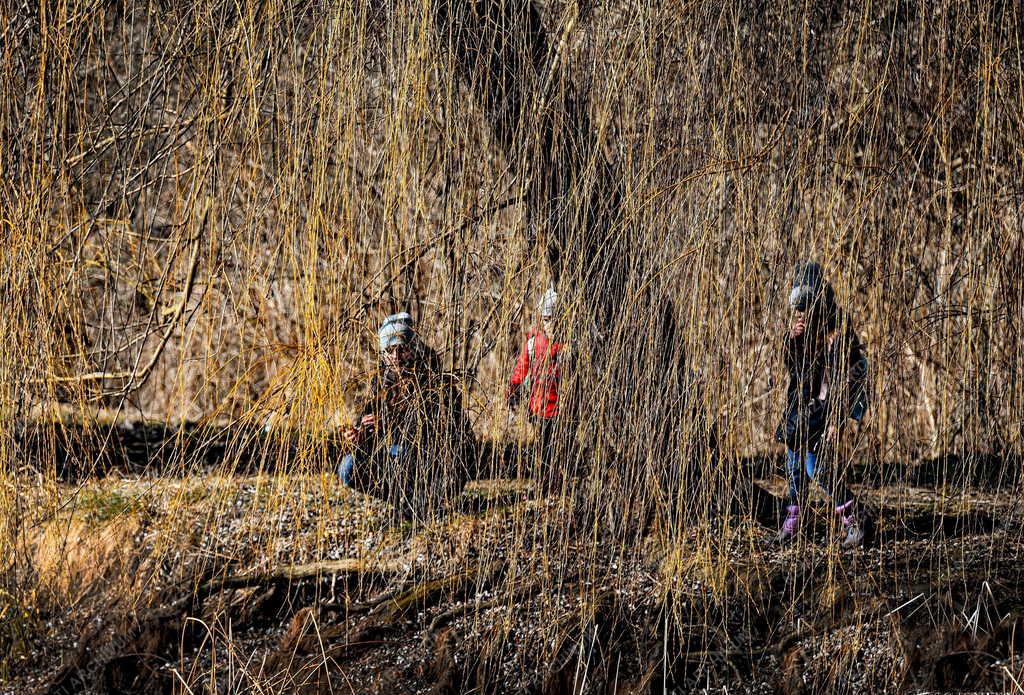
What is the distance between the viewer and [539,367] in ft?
6.98

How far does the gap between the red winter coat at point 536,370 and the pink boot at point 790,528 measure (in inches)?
37.4

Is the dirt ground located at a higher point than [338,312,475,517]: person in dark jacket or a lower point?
lower

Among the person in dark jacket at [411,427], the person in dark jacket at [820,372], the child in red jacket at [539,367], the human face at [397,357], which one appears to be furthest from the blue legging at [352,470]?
the person in dark jacket at [820,372]

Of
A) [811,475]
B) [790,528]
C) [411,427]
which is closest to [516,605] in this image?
[411,427]

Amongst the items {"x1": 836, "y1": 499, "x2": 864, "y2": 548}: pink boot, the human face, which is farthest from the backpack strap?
{"x1": 836, "y1": 499, "x2": 864, "y2": 548}: pink boot

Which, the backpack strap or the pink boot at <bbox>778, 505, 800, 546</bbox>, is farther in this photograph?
the pink boot at <bbox>778, 505, 800, 546</bbox>

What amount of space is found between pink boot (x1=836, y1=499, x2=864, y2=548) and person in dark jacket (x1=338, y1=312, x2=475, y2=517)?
1.09 metres

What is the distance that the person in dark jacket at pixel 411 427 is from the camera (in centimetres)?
216

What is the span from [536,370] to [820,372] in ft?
2.38

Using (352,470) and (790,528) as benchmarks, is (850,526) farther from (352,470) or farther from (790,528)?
(352,470)

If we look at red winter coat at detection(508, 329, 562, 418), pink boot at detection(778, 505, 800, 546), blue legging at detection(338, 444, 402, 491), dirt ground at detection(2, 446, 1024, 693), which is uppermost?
red winter coat at detection(508, 329, 562, 418)

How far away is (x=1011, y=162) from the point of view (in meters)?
2.05

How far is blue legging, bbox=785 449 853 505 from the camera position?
88.1 inches

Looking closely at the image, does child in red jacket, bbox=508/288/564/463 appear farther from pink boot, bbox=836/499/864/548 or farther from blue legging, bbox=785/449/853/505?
pink boot, bbox=836/499/864/548
